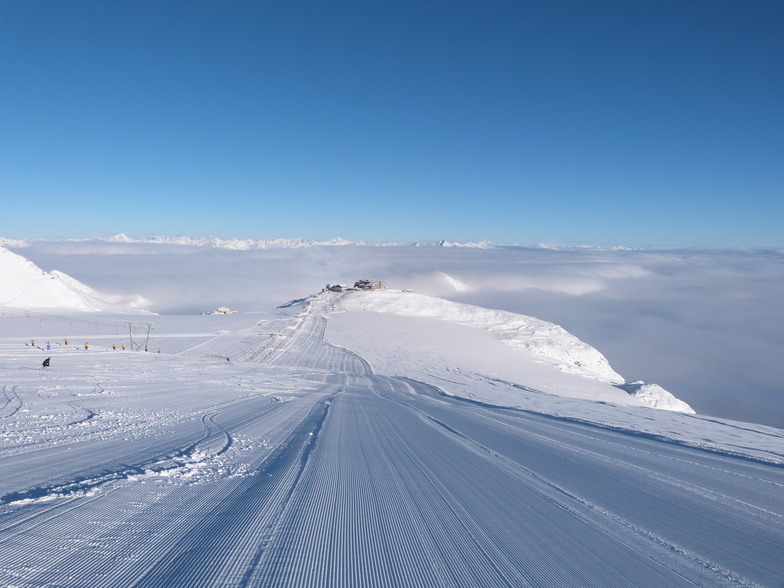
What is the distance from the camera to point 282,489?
491 centimetres

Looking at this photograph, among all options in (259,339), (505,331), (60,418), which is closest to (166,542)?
(60,418)

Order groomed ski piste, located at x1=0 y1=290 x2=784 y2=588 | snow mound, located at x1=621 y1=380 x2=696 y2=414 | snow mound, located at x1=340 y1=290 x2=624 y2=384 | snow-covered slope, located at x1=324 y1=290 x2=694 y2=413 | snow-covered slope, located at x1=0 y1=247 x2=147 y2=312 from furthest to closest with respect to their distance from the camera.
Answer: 1. snow-covered slope, located at x1=0 y1=247 x2=147 y2=312
2. snow mound, located at x1=340 y1=290 x2=624 y2=384
3. snow mound, located at x1=621 y1=380 x2=696 y2=414
4. snow-covered slope, located at x1=324 y1=290 x2=694 y2=413
5. groomed ski piste, located at x1=0 y1=290 x2=784 y2=588

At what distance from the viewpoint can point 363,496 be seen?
16.0 feet

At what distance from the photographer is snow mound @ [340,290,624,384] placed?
51.5 meters

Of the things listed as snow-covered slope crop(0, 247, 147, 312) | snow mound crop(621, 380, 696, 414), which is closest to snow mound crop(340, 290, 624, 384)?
snow mound crop(621, 380, 696, 414)

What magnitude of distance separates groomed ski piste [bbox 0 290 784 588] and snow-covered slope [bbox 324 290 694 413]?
2041 centimetres

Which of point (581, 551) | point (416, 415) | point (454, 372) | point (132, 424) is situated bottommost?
point (454, 372)

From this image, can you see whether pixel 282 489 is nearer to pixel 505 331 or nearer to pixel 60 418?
pixel 60 418

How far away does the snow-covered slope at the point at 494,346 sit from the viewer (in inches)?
1352

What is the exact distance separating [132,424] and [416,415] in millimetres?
6464

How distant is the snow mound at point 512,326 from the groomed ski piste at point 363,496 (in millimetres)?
35989

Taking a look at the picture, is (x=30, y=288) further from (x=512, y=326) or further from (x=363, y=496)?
(x=363, y=496)

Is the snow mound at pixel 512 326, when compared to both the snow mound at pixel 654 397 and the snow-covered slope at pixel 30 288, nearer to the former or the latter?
the snow mound at pixel 654 397

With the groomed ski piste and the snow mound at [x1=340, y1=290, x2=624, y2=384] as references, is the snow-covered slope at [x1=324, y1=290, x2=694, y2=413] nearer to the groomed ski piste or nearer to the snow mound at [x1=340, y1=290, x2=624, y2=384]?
the snow mound at [x1=340, y1=290, x2=624, y2=384]
